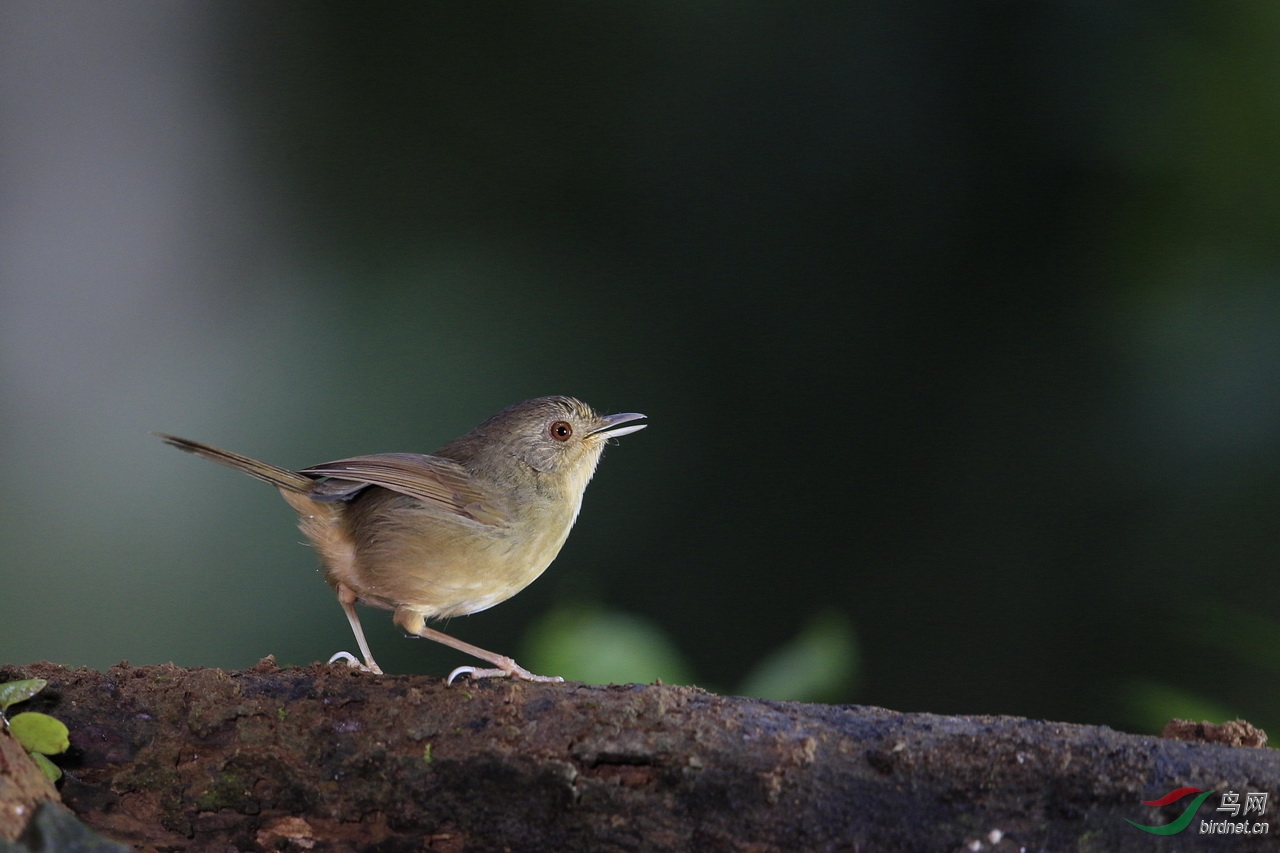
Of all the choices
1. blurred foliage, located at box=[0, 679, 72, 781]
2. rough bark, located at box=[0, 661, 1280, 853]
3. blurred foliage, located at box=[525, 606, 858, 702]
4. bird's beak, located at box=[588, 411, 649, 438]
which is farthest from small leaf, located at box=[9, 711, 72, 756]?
bird's beak, located at box=[588, 411, 649, 438]

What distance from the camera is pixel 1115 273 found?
15.0 feet

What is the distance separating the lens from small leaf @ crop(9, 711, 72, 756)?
2.01m

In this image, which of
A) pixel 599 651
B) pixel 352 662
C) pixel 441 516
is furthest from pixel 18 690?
pixel 599 651

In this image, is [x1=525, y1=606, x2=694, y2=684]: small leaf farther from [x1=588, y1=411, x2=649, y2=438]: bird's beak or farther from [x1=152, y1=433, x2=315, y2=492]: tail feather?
[x1=152, y1=433, x2=315, y2=492]: tail feather

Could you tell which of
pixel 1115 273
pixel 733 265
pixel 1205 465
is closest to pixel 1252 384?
pixel 1205 465

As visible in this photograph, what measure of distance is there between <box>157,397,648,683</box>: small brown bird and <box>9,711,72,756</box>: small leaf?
91 cm

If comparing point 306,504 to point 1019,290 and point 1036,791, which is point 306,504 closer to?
point 1036,791

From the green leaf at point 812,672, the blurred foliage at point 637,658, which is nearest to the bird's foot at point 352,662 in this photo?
the blurred foliage at point 637,658

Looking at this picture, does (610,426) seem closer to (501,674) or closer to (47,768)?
(501,674)

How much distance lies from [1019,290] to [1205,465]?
1.21 metres

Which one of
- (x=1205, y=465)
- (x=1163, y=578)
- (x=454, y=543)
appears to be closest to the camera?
(x=454, y=543)

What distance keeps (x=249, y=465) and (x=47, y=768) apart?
3.67 feet

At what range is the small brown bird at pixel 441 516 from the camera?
9.75 ft

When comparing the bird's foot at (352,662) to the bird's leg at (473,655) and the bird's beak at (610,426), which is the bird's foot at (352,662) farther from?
the bird's beak at (610,426)
